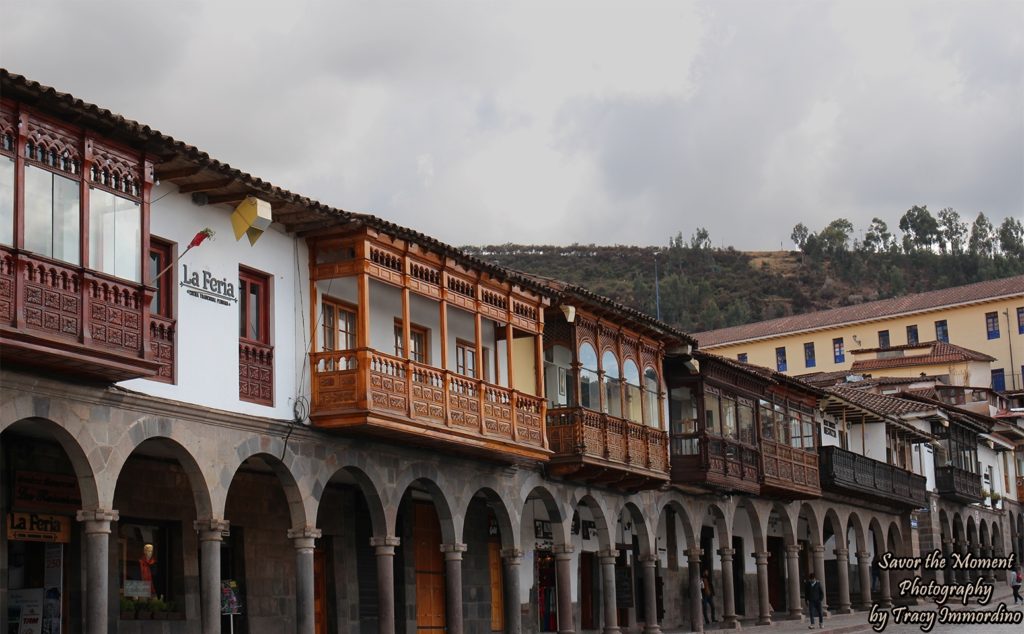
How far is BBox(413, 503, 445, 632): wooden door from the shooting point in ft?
87.1

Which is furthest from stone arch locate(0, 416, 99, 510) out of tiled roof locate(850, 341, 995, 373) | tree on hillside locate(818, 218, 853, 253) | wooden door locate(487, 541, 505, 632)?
tree on hillside locate(818, 218, 853, 253)

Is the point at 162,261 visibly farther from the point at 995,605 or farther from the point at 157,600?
the point at 995,605

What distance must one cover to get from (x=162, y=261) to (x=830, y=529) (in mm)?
33466

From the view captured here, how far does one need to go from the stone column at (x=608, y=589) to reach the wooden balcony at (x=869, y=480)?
12376 mm

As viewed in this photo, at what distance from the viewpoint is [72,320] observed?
15.2 metres

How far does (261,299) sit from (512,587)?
8488 mm

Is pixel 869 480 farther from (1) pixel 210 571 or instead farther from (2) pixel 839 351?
(2) pixel 839 351

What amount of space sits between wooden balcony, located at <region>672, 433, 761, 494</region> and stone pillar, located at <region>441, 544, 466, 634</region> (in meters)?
8.76

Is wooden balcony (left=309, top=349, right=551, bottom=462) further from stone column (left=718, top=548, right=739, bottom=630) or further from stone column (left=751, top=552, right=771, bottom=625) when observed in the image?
stone column (left=751, top=552, right=771, bottom=625)

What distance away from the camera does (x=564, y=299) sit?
86.8ft

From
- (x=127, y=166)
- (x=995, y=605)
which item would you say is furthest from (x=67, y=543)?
(x=995, y=605)

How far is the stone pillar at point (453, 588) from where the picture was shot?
2339cm

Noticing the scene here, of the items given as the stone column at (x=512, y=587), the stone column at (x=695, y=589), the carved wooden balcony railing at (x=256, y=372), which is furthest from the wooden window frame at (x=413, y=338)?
the stone column at (x=695, y=589)

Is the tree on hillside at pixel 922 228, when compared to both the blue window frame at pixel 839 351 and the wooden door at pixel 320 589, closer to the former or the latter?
the blue window frame at pixel 839 351
